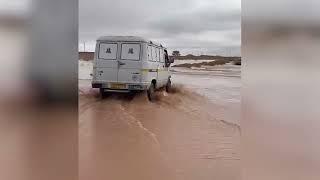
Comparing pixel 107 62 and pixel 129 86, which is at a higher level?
pixel 107 62

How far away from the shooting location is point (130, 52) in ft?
9.80

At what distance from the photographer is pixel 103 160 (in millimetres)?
2850

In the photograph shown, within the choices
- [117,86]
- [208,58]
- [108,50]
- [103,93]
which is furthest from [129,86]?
[208,58]

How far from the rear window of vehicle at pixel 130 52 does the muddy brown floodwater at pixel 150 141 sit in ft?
0.96

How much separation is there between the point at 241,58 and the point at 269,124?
0.51 meters

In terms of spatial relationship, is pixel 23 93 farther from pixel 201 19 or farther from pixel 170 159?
pixel 201 19

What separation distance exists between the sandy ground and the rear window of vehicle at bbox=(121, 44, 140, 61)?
291 mm

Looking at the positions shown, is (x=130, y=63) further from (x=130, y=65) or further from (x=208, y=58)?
(x=208, y=58)

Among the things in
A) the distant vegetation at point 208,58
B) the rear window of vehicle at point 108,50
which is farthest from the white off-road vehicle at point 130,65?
the distant vegetation at point 208,58

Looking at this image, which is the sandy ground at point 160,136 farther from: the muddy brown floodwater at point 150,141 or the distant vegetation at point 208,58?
the distant vegetation at point 208,58

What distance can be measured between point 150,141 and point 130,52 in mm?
676

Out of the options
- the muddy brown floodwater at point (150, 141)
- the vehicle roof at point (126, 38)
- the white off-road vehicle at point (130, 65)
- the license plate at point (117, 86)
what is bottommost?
the muddy brown floodwater at point (150, 141)

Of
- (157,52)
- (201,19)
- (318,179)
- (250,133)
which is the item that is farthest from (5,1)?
(318,179)

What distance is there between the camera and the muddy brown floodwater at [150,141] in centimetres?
284
